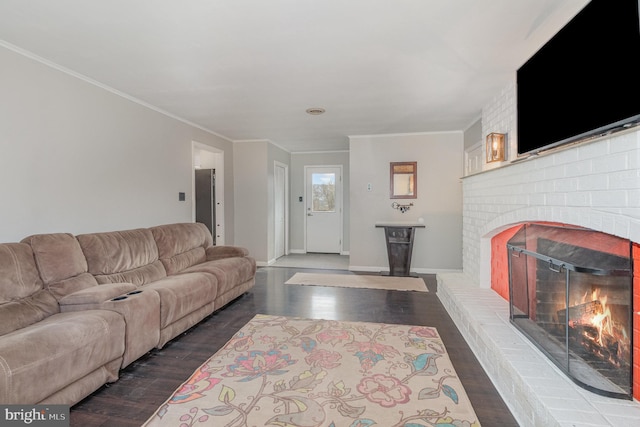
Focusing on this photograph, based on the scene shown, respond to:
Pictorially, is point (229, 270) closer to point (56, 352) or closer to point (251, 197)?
point (56, 352)

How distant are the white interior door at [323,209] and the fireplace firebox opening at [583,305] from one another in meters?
4.90

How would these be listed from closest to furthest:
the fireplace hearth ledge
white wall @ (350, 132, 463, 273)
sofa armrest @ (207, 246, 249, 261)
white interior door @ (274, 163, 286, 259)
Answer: the fireplace hearth ledge → sofa armrest @ (207, 246, 249, 261) → white wall @ (350, 132, 463, 273) → white interior door @ (274, 163, 286, 259)

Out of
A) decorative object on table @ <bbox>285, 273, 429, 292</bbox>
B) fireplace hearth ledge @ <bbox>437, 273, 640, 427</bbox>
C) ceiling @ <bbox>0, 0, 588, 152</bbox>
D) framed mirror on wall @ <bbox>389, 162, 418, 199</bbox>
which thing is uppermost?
ceiling @ <bbox>0, 0, 588, 152</bbox>

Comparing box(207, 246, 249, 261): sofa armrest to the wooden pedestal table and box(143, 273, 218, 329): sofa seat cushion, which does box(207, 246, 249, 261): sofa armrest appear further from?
the wooden pedestal table

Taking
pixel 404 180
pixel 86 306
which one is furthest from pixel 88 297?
pixel 404 180

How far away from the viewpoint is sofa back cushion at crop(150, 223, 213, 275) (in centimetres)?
344

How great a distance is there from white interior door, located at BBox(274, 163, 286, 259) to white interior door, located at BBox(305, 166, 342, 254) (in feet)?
1.82

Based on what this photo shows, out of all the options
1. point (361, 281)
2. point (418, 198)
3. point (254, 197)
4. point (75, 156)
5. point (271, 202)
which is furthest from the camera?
point (271, 202)

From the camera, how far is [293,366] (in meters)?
2.22

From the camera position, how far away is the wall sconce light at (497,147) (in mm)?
3139

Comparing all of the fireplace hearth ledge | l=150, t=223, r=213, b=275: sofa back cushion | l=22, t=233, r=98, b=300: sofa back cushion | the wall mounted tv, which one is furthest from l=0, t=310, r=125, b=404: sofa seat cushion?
the wall mounted tv

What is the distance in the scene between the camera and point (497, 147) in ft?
10.4

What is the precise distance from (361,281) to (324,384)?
8.76 ft

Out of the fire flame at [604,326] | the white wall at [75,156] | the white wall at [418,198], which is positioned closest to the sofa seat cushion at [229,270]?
the white wall at [75,156]
